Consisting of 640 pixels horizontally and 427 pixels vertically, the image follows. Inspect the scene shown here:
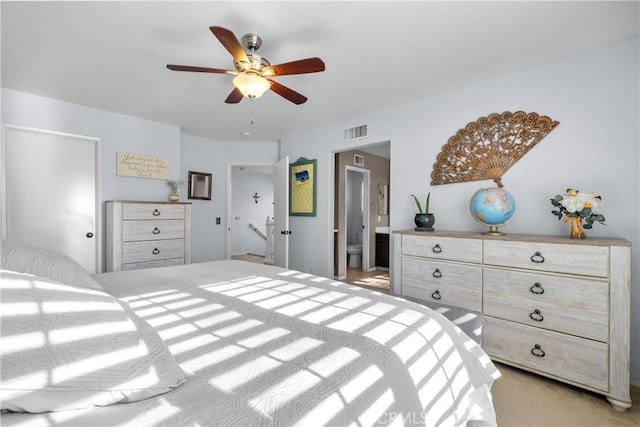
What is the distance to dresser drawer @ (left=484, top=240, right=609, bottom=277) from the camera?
1770mm

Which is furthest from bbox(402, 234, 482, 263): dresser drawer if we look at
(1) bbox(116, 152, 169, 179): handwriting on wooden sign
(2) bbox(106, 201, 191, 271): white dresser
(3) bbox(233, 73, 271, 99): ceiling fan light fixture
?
(1) bbox(116, 152, 169, 179): handwriting on wooden sign

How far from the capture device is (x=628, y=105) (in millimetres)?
2035

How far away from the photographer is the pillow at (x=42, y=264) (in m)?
1.07

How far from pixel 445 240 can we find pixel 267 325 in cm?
182

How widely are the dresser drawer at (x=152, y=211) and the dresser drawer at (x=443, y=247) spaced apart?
2667mm

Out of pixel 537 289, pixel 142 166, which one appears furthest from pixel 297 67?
pixel 142 166

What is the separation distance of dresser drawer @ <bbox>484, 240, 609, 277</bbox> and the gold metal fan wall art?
0.66 m

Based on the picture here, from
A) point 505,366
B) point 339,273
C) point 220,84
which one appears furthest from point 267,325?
point 339,273

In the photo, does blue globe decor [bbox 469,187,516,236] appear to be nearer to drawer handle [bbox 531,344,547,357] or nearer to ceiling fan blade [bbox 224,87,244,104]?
drawer handle [bbox 531,344,547,357]

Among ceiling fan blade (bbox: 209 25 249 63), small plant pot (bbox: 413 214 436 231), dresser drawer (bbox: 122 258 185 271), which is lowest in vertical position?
dresser drawer (bbox: 122 258 185 271)

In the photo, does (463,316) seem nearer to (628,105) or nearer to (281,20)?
(628,105)

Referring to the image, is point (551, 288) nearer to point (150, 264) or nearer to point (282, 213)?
point (282, 213)

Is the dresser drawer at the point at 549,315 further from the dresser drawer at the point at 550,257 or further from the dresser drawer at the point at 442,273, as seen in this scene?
the dresser drawer at the point at 550,257

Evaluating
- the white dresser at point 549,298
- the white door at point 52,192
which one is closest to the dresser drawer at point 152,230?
the white door at point 52,192
